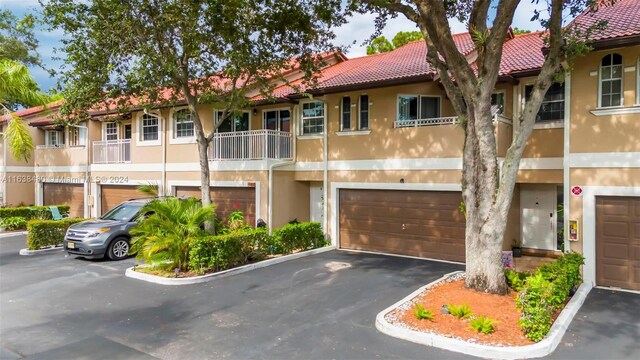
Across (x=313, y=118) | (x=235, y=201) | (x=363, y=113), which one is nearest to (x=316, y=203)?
(x=235, y=201)

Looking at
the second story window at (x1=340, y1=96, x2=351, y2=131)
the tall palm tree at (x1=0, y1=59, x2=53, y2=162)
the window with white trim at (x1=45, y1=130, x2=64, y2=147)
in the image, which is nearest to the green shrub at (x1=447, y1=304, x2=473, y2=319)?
the second story window at (x1=340, y1=96, x2=351, y2=131)

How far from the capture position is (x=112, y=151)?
2034 cm

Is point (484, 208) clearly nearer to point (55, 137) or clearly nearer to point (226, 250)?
point (226, 250)

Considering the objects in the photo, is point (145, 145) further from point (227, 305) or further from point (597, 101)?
point (597, 101)

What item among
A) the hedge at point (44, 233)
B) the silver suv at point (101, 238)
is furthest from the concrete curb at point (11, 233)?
the silver suv at point (101, 238)

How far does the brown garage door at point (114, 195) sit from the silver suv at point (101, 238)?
636 cm

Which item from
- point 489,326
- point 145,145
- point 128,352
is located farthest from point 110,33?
point 489,326

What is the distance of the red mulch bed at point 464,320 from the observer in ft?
21.7

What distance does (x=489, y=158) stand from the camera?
8.38 metres

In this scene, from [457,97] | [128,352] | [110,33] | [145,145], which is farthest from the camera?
[145,145]

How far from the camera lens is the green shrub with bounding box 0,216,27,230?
19.6m

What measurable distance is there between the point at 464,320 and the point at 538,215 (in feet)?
24.6

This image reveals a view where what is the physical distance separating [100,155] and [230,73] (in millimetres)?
11659

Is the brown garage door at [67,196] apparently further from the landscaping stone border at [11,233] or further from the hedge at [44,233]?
the hedge at [44,233]
